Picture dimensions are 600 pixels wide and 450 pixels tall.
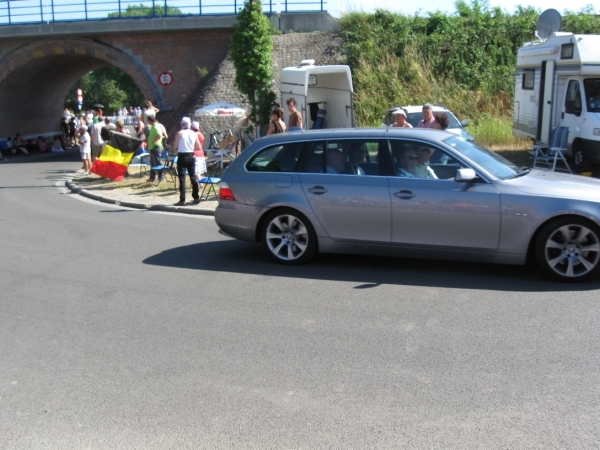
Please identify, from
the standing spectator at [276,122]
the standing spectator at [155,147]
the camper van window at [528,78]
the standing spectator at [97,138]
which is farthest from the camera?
the standing spectator at [97,138]

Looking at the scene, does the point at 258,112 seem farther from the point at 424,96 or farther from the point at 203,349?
the point at 203,349

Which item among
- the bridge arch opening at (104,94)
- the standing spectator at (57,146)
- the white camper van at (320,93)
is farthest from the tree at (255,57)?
the bridge arch opening at (104,94)

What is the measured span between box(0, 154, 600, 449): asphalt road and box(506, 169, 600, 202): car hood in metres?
0.95

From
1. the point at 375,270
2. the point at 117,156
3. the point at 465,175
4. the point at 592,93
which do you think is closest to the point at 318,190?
the point at 375,270

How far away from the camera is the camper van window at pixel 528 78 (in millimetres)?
18266

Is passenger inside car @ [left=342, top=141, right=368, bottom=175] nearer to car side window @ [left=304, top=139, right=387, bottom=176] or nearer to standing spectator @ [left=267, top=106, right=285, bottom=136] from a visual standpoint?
car side window @ [left=304, top=139, right=387, bottom=176]

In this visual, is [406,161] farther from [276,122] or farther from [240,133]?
[240,133]

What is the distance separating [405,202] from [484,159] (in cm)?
111

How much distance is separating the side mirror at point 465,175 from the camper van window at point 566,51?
9.68m

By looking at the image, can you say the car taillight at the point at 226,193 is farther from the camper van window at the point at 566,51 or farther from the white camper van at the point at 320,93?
the camper van window at the point at 566,51

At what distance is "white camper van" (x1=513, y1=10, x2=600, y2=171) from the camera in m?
15.1

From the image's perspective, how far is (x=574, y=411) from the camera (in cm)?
432

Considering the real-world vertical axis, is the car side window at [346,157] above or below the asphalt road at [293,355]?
above

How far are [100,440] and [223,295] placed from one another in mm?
3162
